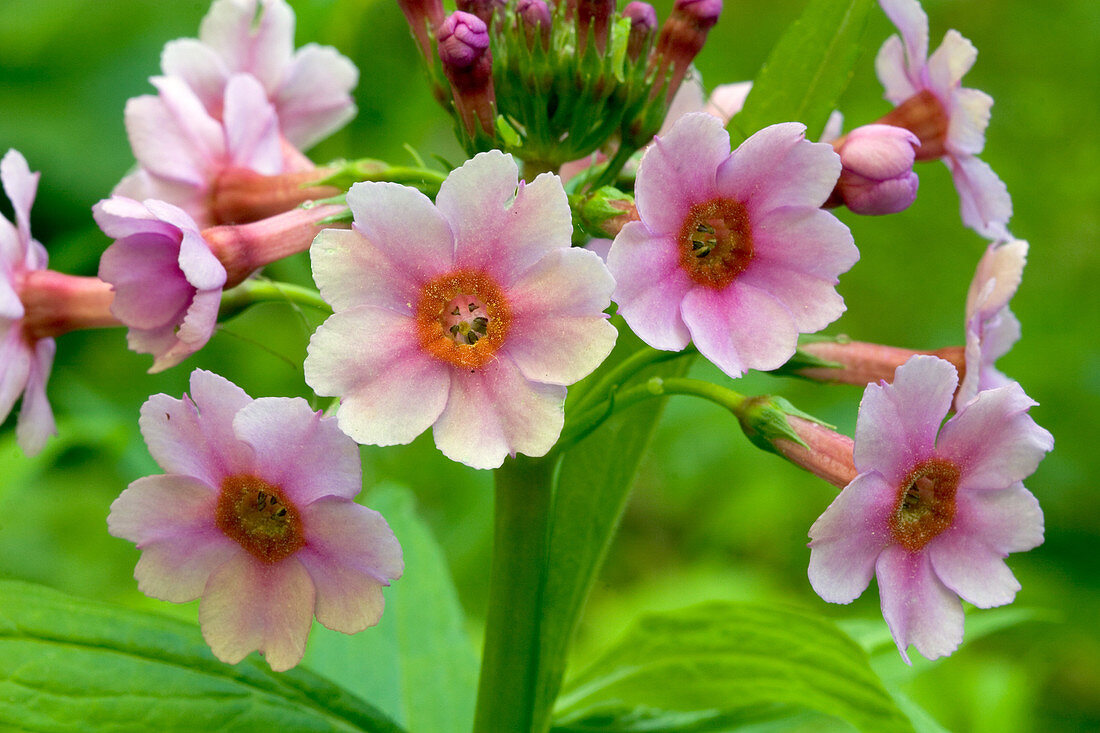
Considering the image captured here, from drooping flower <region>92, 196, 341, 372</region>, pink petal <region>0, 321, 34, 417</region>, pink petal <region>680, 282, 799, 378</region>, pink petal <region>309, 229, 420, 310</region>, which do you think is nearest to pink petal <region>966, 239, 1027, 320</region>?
pink petal <region>680, 282, 799, 378</region>

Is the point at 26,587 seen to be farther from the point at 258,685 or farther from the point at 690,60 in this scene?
the point at 690,60

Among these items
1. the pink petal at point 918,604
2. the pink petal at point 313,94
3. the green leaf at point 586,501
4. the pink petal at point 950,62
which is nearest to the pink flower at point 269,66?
the pink petal at point 313,94

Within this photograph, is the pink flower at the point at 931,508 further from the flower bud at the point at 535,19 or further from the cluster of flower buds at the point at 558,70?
the flower bud at the point at 535,19

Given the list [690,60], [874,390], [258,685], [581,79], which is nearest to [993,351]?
[874,390]

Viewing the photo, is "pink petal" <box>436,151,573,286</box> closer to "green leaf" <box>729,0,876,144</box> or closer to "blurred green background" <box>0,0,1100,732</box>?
"green leaf" <box>729,0,876,144</box>

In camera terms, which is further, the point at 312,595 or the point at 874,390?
the point at 312,595

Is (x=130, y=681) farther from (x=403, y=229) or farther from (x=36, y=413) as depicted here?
(x=403, y=229)

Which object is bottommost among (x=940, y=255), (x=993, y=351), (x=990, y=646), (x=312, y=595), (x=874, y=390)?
(x=990, y=646)

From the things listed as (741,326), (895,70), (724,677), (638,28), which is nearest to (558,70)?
(638,28)
